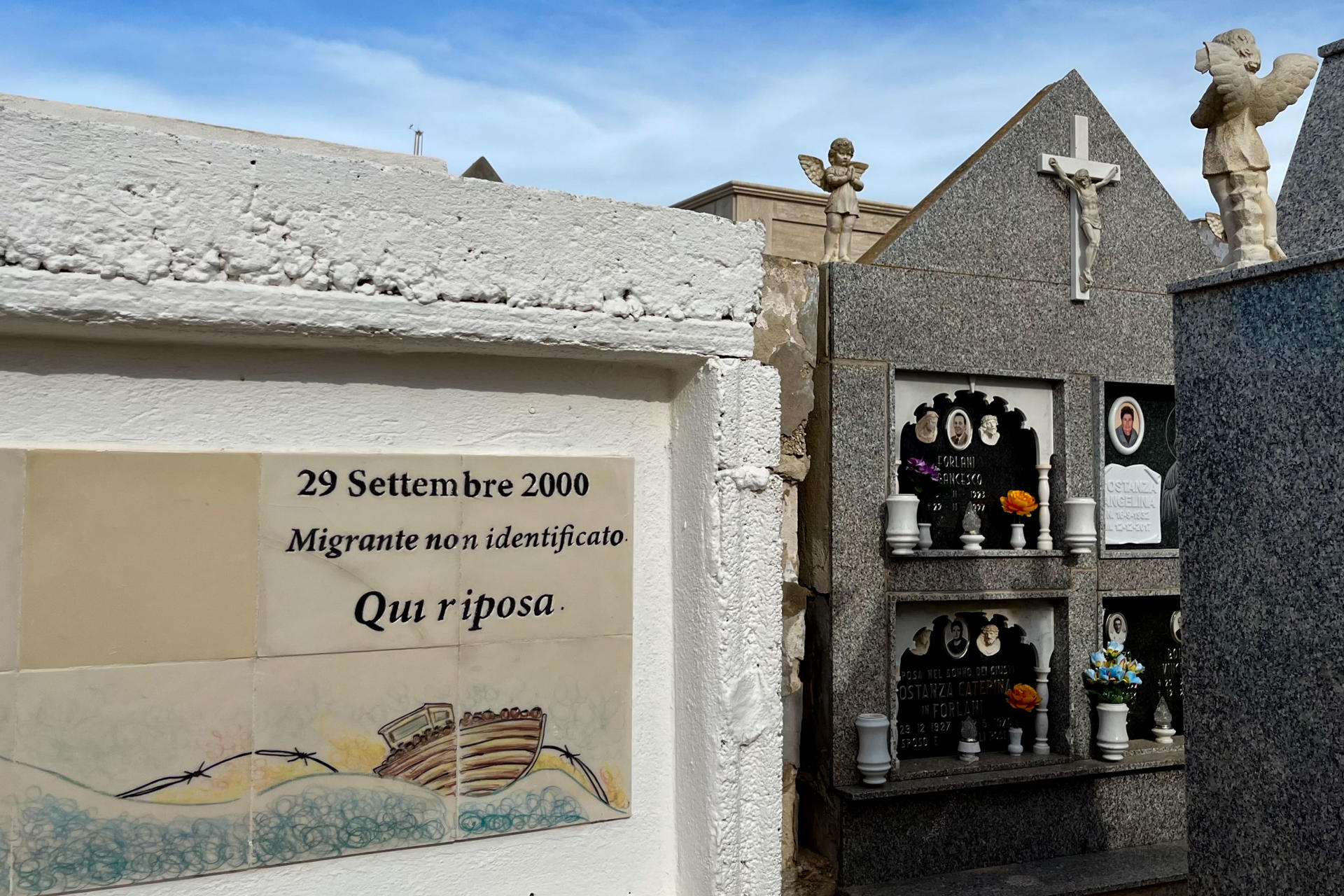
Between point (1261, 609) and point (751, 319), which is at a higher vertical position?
point (751, 319)

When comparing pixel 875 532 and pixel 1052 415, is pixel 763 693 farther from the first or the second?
pixel 1052 415

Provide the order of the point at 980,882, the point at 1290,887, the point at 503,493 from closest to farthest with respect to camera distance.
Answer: the point at 503,493
the point at 1290,887
the point at 980,882

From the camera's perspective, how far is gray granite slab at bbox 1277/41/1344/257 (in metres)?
3.50

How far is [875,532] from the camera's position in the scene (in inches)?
206

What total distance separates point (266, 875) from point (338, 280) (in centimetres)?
118

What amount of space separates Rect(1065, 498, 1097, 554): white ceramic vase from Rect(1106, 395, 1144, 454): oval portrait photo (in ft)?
1.67

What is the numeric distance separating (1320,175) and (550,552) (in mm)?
2889

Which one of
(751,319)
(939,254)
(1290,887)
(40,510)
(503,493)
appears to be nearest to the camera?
(40,510)

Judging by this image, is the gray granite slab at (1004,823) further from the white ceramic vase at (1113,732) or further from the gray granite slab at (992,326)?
the gray granite slab at (992,326)

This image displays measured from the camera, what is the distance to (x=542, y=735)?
7.84 ft

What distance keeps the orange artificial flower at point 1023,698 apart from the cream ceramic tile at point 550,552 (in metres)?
3.86

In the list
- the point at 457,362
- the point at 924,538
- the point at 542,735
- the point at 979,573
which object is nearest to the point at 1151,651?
the point at 979,573

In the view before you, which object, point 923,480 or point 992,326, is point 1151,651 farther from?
point 992,326

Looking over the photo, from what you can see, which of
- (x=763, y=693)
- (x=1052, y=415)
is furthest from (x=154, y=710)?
(x=1052, y=415)
